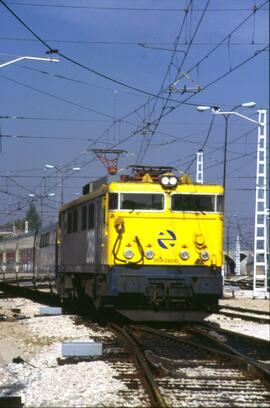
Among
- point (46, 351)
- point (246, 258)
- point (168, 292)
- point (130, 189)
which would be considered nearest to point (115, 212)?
point (130, 189)

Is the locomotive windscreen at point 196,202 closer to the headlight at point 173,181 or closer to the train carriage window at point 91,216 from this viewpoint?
the headlight at point 173,181

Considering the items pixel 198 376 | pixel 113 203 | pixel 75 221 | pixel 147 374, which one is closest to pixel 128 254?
pixel 113 203

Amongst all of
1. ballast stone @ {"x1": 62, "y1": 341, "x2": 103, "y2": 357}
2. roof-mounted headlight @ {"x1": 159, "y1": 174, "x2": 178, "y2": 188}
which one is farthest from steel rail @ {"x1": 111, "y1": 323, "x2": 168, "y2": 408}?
roof-mounted headlight @ {"x1": 159, "y1": 174, "x2": 178, "y2": 188}

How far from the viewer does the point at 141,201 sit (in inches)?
648

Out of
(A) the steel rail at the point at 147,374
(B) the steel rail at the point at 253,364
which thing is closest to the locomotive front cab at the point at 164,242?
(A) the steel rail at the point at 147,374

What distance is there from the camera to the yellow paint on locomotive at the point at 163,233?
1612cm

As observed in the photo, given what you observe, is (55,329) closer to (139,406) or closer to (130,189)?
(130,189)

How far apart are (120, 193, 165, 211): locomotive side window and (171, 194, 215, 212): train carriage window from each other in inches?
14.8

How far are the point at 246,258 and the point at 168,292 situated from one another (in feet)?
210

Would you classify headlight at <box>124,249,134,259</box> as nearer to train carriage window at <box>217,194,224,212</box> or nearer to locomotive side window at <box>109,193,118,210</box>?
locomotive side window at <box>109,193,118,210</box>

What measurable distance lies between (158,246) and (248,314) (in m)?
8.59

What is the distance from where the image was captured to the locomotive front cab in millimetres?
15992

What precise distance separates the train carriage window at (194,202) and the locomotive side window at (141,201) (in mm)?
376

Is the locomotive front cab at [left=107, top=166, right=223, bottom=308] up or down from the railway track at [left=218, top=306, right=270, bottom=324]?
up
